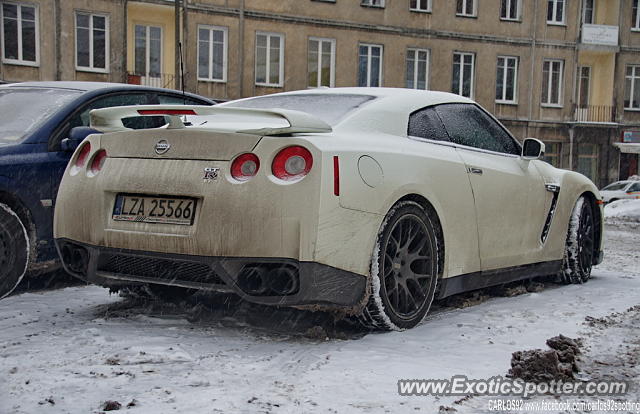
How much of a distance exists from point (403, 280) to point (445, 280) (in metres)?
0.47

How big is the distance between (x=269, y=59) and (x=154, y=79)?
436 centimetres

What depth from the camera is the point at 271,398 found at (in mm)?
3170

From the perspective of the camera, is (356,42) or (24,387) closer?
(24,387)

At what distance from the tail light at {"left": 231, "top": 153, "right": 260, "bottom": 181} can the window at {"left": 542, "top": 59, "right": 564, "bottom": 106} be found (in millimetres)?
32915

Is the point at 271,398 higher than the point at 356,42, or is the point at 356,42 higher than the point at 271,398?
the point at 356,42

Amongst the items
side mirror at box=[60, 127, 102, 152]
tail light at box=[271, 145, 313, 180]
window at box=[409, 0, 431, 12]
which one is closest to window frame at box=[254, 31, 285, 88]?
window at box=[409, 0, 431, 12]

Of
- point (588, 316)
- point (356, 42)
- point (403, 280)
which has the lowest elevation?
point (588, 316)

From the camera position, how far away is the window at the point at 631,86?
120 ft

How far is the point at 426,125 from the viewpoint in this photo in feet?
16.8

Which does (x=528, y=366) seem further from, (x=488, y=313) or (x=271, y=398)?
(x=488, y=313)

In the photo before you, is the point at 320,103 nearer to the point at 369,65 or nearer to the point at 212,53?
the point at 212,53

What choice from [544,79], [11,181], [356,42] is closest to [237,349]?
[11,181]

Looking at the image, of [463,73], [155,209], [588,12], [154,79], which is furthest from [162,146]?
[588,12]

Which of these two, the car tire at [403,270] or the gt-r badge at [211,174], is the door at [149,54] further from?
the gt-r badge at [211,174]
